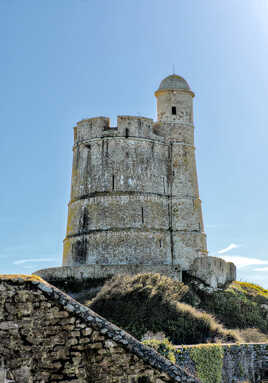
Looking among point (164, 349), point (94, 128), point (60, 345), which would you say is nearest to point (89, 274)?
point (94, 128)

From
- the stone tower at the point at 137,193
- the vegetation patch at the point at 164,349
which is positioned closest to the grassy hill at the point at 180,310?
the stone tower at the point at 137,193

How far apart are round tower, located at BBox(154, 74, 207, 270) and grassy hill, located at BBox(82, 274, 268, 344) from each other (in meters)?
4.00

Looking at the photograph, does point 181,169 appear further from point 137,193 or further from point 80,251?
point 80,251

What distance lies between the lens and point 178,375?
7.07 metres

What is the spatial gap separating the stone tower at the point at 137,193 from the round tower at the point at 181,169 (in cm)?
8

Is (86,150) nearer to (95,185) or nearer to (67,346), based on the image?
(95,185)

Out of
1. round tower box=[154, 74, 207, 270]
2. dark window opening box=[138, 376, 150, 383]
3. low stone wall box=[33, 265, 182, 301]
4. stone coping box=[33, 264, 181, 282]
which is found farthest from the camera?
round tower box=[154, 74, 207, 270]

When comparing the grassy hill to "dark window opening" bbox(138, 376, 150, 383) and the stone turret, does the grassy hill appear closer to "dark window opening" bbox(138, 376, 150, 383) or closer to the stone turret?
the stone turret

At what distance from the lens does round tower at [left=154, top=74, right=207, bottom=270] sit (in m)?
34.1

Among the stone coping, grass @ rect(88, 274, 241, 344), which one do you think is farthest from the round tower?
grass @ rect(88, 274, 241, 344)

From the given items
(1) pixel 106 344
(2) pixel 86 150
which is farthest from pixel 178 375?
(2) pixel 86 150

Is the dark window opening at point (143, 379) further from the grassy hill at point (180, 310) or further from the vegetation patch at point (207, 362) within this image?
the grassy hill at point (180, 310)

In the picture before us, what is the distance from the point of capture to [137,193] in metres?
33.6

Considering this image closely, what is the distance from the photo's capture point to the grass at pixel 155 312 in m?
19.2
